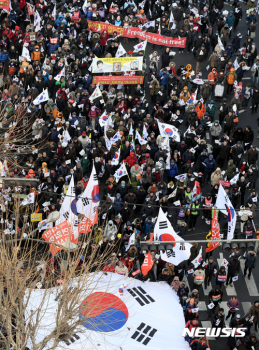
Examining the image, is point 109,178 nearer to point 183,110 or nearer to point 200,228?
point 200,228

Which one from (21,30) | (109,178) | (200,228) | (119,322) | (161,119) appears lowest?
(119,322)

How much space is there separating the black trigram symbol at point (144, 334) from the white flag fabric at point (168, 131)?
9232 mm

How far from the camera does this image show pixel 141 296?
77.0 ft

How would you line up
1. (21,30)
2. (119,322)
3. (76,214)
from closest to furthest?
(119,322), (76,214), (21,30)

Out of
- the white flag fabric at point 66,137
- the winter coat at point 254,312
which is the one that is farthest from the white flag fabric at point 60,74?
the winter coat at point 254,312

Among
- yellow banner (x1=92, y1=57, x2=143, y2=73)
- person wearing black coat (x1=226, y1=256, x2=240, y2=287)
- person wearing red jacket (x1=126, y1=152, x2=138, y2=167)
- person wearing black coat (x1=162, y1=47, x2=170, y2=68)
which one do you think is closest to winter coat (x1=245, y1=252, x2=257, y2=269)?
person wearing black coat (x1=226, y1=256, x2=240, y2=287)

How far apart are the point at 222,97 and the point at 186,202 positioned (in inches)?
384

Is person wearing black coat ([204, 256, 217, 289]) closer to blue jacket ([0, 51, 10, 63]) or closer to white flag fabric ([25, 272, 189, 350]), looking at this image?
white flag fabric ([25, 272, 189, 350])

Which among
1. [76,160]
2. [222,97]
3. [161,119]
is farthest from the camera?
[222,97]

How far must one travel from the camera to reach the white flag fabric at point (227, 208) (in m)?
24.5

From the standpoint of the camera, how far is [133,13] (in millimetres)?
38719

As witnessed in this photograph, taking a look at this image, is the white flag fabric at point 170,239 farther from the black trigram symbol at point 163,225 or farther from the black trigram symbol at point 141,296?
the black trigram symbol at point 141,296

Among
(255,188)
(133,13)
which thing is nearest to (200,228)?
(255,188)

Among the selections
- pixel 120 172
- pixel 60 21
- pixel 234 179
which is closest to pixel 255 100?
pixel 234 179
